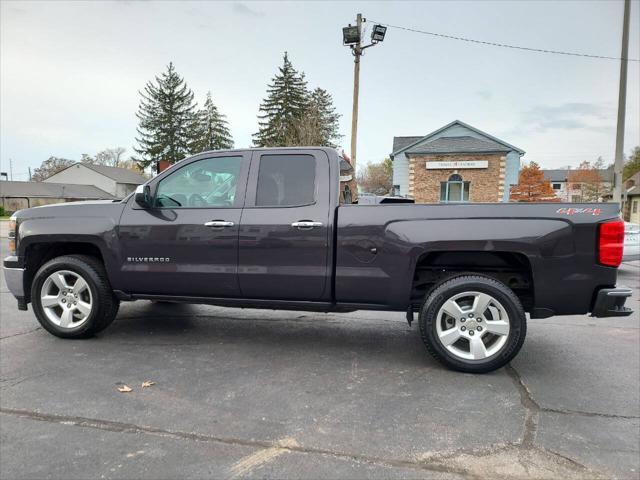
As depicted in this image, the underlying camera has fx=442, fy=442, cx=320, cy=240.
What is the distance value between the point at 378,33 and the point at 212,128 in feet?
172

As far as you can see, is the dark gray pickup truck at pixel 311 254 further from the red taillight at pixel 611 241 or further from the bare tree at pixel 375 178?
the bare tree at pixel 375 178

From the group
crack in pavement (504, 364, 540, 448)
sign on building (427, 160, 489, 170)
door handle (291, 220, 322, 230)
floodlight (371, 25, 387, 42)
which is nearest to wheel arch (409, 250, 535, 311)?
crack in pavement (504, 364, 540, 448)

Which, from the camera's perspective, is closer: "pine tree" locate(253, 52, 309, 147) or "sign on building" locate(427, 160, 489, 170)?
"sign on building" locate(427, 160, 489, 170)

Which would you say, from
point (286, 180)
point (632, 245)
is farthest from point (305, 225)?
point (632, 245)

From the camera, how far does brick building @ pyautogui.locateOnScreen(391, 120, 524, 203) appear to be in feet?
87.1

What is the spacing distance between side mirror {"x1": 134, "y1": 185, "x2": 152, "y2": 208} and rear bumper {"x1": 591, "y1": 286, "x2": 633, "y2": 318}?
13.4 ft

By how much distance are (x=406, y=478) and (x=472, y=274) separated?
1997 millimetres

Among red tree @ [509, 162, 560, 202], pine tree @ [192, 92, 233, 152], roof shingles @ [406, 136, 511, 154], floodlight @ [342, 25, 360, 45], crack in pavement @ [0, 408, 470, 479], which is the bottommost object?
crack in pavement @ [0, 408, 470, 479]

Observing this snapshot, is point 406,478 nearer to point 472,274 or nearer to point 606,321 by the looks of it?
point 472,274

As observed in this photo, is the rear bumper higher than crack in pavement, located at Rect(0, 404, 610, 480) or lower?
higher

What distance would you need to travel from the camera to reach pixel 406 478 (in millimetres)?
2330

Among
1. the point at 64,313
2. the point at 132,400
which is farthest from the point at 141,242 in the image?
the point at 132,400

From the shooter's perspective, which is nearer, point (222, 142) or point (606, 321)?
point (606, 321)

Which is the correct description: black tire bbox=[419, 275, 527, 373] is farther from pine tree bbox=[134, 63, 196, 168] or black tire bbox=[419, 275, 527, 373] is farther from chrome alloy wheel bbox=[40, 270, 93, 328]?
pine tree bbox=[134, 63, 196, 168]
